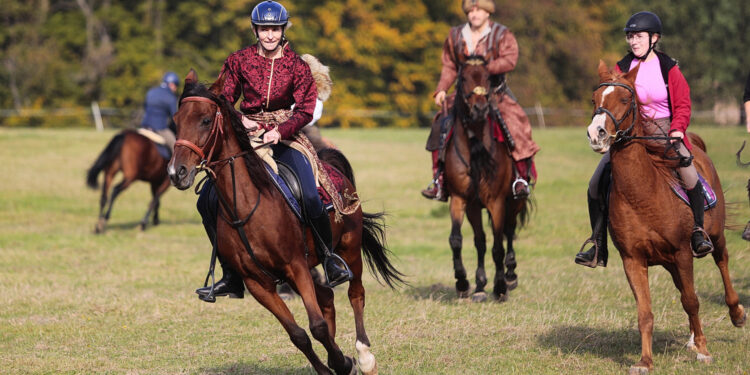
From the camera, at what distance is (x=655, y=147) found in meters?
7.37

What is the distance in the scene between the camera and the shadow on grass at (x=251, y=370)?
7449 millimetres

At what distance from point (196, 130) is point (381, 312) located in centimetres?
458

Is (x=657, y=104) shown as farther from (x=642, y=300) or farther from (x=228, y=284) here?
(x=228, y=284)

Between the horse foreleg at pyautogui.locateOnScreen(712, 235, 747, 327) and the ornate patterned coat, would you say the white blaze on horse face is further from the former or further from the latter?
the ornate patterned coat

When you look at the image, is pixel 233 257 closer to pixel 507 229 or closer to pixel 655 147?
pixel 655 147

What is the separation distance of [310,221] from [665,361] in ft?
10.4

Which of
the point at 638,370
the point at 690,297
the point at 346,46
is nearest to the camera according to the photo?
the point at 638,370

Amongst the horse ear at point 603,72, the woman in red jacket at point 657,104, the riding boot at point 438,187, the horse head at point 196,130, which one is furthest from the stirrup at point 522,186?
the horse head at point 196,130

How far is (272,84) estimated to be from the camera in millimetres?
6859

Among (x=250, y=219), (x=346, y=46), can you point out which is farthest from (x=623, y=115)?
(x=346, y=46)

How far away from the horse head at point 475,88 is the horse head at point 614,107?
122 inches

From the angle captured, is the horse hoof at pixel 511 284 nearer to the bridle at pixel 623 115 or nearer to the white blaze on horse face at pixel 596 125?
the bridle at pixel 623 115

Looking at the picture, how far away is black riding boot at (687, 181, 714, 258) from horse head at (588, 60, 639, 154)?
0.93 meters

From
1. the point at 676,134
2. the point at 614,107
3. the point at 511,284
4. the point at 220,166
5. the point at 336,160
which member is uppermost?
the point at 614,107
